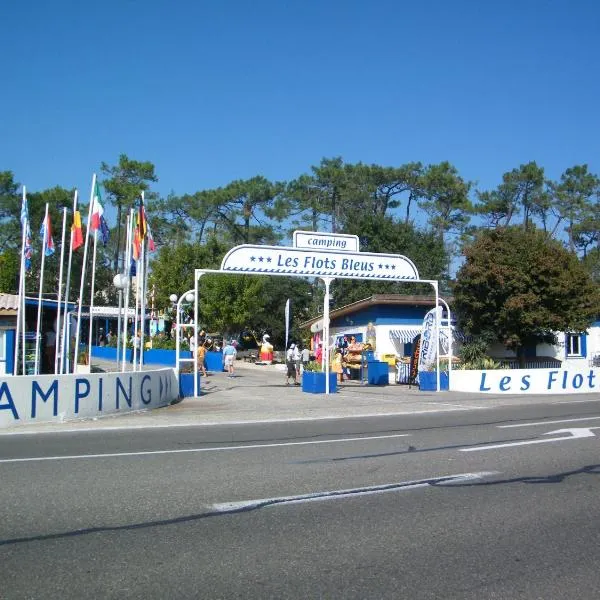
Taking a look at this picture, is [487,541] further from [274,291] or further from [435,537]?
[274,291]

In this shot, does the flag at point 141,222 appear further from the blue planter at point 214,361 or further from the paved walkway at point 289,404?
the blue planter at point 214,361

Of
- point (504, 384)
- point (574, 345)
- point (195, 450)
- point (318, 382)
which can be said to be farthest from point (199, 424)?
point (574, 345)

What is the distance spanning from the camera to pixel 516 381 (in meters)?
24.2

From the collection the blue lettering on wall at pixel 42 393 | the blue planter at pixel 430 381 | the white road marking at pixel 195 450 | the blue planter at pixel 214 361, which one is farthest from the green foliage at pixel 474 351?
the blue lettering on wall at pixel 42 393

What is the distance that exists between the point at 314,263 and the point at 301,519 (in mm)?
15371

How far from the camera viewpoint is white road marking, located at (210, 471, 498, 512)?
718 cm

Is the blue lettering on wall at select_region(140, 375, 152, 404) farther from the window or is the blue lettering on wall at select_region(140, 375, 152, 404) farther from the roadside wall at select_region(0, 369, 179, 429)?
the window

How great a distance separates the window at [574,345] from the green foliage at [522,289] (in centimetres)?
354

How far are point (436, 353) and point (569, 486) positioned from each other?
51.9ft

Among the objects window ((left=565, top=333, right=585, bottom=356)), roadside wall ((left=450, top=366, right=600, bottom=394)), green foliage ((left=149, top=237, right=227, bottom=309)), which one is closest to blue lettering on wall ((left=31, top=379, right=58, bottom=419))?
roadside wall ((left=450, top=366, right=600, bottom=394))

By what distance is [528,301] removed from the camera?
28281 millimetres

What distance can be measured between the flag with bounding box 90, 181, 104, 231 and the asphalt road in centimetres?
994

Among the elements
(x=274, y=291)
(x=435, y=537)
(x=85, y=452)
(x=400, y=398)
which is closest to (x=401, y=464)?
(x=435, y=537)

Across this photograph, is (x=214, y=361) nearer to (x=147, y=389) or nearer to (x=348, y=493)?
(x=147, y=389)
